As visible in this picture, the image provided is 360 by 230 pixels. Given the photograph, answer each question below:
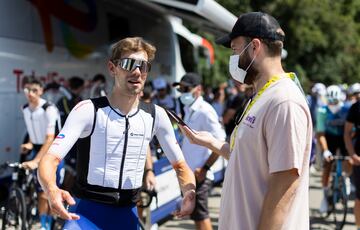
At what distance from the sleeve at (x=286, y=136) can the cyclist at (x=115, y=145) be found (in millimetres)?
1134

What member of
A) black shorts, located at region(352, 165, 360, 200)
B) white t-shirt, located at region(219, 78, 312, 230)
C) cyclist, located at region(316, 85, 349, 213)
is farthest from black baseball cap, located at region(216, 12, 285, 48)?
cyclist, located at region(316, 85, 349, 213)

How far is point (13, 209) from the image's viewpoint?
7023 millimetres

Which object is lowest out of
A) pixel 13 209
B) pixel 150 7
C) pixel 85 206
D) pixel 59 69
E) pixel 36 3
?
pixel 13 209

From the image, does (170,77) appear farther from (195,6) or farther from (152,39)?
(195,6)

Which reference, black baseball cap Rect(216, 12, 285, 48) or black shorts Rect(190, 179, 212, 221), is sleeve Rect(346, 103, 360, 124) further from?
black baseball cap Rect(216, 12, 285, 48)

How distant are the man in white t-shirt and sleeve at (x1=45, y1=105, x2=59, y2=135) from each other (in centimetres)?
447

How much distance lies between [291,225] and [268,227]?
0.15m

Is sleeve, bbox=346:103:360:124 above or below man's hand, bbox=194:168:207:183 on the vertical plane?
above

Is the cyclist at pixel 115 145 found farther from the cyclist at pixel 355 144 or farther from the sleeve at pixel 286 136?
the cyclist at pixel 355 144

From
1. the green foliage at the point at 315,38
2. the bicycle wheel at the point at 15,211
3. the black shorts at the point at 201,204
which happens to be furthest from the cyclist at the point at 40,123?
the green foliage at the point at 315,38

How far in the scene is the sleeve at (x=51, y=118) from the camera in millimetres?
7195

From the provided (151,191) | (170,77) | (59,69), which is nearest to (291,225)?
(151,191)

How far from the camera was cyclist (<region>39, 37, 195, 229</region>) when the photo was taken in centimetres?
368

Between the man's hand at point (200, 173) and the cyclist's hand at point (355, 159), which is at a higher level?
the cyclist's hand at point (355, 159)
